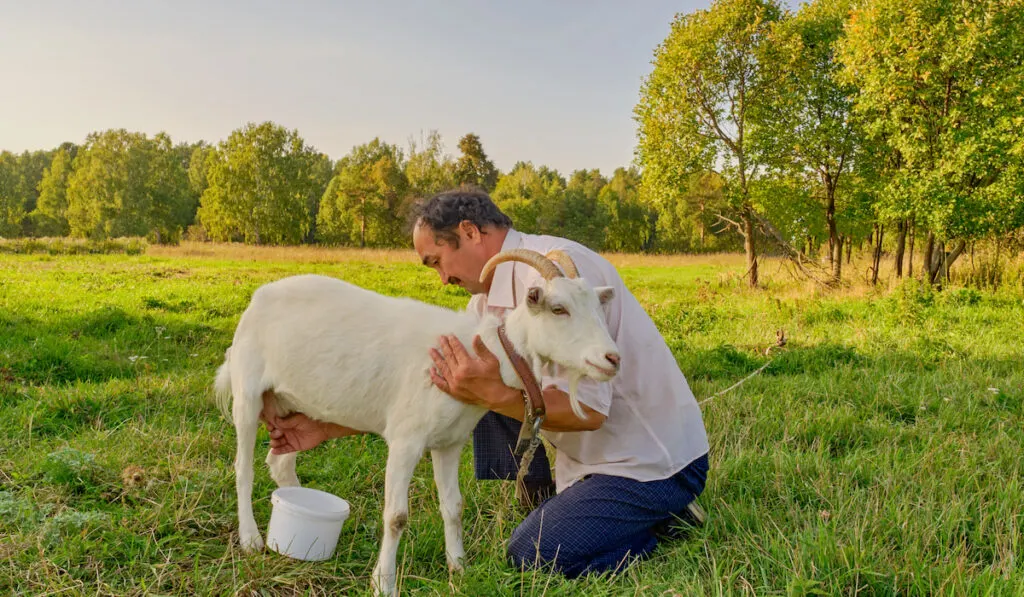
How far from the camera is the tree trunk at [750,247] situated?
18.2 metres

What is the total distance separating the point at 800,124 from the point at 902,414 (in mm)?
15514

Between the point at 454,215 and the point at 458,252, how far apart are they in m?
0.21

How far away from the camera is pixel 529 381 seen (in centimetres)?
282

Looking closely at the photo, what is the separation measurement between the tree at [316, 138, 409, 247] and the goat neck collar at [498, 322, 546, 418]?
50.7 meters

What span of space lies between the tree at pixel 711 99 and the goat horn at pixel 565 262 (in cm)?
1673

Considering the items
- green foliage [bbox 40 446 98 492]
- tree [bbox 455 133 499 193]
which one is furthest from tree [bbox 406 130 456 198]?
green foliage [bbox 40 446 98 492]

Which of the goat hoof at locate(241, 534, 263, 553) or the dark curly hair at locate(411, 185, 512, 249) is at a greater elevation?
the dark curly hair at locate(411, 185, 512, 249)

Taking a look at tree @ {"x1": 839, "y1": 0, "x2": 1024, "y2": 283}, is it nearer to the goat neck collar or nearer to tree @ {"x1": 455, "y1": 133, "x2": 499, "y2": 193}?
the goat neck collar

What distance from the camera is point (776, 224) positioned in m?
21.7

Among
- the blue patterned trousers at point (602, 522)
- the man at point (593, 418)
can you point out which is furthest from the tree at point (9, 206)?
the blue patterned trousers at point (602, 522)

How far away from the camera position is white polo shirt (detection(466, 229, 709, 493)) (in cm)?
322

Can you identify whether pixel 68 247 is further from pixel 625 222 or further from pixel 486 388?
pixel 625 222

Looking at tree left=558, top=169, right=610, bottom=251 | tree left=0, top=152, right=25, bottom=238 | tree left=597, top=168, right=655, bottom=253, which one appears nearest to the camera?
tree left=558, top=169, right=610, bottom=251

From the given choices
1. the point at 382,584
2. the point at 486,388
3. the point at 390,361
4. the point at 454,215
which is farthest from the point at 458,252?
the point at 382,584
